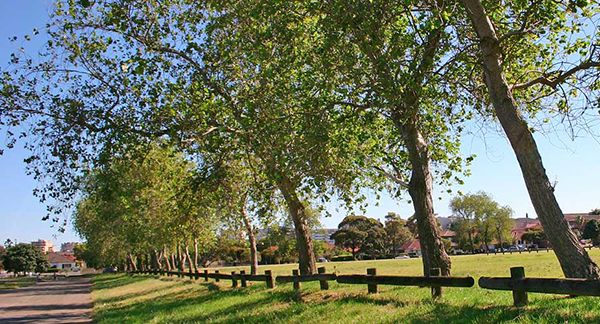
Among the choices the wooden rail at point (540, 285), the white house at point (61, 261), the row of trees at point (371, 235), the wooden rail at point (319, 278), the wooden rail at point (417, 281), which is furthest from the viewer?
the white house at point (61, 261)

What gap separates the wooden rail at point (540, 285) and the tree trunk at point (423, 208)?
3.04m

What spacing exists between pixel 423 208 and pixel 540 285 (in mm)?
4685

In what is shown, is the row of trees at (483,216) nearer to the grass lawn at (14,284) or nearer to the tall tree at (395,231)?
the tall tree at (395,231)

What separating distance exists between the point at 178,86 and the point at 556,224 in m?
11.2

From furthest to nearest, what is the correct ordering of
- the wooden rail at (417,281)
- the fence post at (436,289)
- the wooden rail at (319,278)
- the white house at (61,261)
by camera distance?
the white house at (61,261)
the wooden rail at (319,278)
the fence post at (436,289)
the wooden rail at (417,281)

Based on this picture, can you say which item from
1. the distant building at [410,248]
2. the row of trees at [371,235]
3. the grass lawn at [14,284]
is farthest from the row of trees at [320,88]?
the distant building at [410,248]

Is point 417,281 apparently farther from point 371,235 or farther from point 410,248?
point 410,248

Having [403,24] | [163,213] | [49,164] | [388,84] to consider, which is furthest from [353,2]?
[163,213]

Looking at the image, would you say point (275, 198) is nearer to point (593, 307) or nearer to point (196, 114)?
point (196, 114)

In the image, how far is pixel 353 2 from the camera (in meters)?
9.92

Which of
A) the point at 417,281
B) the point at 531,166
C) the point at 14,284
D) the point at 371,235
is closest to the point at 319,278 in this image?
the point at 417,281

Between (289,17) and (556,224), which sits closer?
(556,224)

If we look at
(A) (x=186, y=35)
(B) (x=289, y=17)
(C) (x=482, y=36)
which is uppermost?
(A) (x=186, y=35)

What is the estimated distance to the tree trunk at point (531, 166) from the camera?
8.74m
